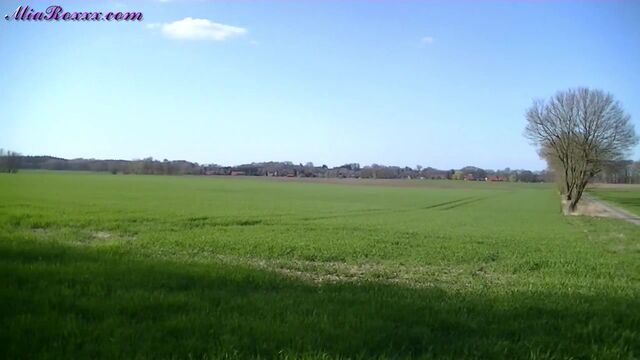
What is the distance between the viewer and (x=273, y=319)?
282 inches

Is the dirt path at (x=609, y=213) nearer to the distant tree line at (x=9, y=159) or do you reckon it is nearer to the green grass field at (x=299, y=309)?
the green grass field at (x=299, y=309)

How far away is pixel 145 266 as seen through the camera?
1150 centimetres

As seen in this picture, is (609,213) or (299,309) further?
(609,213)

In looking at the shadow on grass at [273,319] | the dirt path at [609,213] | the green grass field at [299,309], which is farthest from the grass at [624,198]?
the shadow on grass at [273,319]

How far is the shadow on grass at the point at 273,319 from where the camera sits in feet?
19.7

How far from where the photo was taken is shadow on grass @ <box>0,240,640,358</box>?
6020 mm

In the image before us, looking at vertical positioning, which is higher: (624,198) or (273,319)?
(273,319)

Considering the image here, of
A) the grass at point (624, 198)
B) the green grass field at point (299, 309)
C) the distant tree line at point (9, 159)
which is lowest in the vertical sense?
the grass at point (624, 198)

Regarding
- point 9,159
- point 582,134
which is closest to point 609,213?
point 582,134

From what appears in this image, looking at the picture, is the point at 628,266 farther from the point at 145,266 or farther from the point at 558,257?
the point at 145,266

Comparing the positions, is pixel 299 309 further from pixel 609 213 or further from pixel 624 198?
pixel 624 198

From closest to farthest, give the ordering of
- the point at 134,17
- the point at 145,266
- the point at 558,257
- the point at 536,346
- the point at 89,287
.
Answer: the point at 536,346 → the point at 89,287 → the point at 134,17 → the point at 145,266 → the point at 558,257

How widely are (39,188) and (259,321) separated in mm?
54361

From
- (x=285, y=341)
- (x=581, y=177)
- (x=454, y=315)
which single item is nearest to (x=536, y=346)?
(x=454, y=315)
